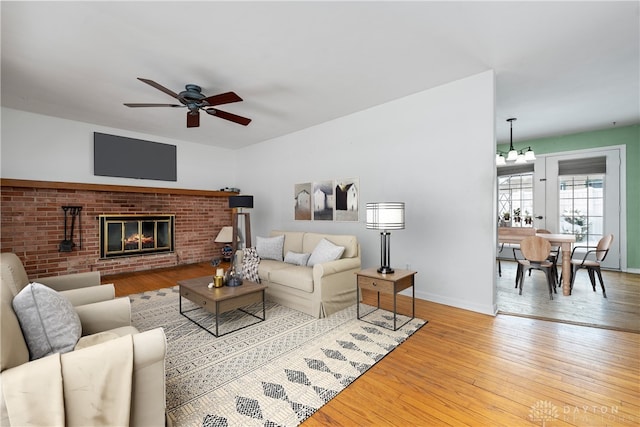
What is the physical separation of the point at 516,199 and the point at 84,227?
881cm

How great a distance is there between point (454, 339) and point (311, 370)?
1412 millimetres

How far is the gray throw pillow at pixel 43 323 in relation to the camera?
1.39 m

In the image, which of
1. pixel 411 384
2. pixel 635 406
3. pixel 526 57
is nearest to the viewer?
pixel 635 406

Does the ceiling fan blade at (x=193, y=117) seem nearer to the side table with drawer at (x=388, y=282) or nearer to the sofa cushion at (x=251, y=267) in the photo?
the sofa cushion at (x=251, y=267)

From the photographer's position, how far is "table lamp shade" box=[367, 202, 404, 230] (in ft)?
9.92

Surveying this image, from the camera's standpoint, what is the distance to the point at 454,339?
2648 millimetres

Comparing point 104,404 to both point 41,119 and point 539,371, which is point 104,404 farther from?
point 41,119

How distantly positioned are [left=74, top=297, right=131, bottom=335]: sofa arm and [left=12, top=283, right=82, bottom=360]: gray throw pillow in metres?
0.43

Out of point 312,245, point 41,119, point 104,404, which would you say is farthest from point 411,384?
point 41,119

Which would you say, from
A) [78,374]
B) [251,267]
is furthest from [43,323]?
[251,267]

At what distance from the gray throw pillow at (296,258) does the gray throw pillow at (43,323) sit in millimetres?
2621

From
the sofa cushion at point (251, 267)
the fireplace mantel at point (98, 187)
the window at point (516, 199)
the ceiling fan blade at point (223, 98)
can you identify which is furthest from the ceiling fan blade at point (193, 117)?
the window at point (516, 199)

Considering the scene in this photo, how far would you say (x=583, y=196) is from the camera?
5699mm

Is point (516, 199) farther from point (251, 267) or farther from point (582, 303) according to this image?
point (251, 267)
